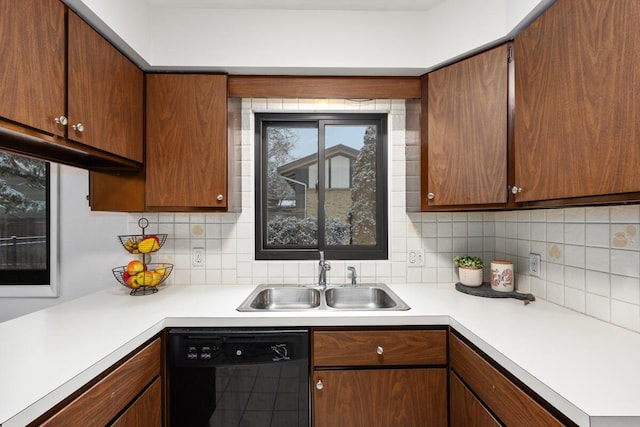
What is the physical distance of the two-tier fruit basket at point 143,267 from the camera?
1692 millimetres

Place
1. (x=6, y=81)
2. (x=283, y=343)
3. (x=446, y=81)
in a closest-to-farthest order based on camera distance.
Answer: (x=6, y=81) → (x=283, y=343) → (x=446, y=81)

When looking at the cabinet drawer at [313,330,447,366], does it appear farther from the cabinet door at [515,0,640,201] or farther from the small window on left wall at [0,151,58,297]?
the small window on left wall at [0,151,58,297]

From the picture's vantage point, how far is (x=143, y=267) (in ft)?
5.61

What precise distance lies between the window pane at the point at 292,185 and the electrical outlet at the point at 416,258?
623mm

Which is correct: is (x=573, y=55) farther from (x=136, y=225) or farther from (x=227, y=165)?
(x=136, y=225)

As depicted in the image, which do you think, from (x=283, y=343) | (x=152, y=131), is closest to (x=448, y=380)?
(x=283, y=343)

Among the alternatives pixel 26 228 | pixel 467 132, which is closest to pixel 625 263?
pixel 467 132

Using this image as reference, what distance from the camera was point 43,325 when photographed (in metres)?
1.19

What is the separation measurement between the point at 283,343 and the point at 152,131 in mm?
1291

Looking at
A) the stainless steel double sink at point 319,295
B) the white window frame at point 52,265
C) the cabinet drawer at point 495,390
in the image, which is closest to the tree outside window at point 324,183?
the stainless steel double sink at point 319,295

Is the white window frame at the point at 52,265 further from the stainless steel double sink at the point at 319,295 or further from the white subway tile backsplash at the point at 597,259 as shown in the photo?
the white subway tile backsplash at the point at 597,259

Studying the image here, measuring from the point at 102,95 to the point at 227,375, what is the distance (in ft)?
4.37

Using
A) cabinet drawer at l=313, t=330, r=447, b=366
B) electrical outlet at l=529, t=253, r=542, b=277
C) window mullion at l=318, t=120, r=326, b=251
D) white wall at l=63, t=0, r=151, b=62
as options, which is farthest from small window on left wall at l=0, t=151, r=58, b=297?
electrical outlet at l=529, t=253, r=542, b=277

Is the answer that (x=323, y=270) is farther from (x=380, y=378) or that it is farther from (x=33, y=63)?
(x=33, y=63)
